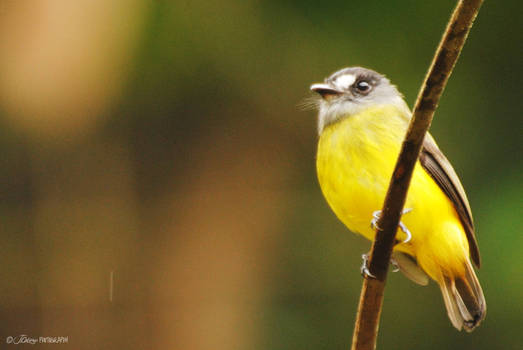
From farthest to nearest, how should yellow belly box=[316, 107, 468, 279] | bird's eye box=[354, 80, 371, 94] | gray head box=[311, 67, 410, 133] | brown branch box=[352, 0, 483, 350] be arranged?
1. bird's eye box=[354, 80, 371, 94]
2. gray head box=[311, 67, 410, 133]
3. yellow belly box=[316, 107, 468, 279]
4. brown branch box=[352, 0, 483, 350]

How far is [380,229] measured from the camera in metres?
1.80

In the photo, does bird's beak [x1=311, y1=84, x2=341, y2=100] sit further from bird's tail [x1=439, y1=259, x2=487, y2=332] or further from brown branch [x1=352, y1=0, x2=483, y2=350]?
brown branch [x1=352, y1=0, x2=483, y2=350]

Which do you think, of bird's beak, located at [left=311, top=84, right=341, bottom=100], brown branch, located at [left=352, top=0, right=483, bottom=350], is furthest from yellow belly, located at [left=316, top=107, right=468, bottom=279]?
brown branch, located at [left=352, top=0, right=483, bottom=350]

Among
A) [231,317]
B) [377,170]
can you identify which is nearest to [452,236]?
[377,170]

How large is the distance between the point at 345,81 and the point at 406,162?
1643mm

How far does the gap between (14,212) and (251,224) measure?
5.37 feet

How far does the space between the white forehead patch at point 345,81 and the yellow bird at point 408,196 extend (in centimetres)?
18

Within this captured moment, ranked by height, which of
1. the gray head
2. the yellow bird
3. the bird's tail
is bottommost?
the bird's tail

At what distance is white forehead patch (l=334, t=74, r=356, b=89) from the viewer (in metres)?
3.22

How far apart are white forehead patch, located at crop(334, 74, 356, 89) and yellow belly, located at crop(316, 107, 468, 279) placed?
293mm

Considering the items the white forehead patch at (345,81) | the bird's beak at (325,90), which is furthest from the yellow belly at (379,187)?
the white forehead patch at (345,81)

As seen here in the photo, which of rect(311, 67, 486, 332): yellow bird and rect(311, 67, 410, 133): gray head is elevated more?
rect(311, 67, 410, 133): gray head

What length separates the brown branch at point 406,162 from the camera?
1400 mm

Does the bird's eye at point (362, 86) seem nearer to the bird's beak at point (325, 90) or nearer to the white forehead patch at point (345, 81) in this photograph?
the white forehead patch at point (345, 81)
